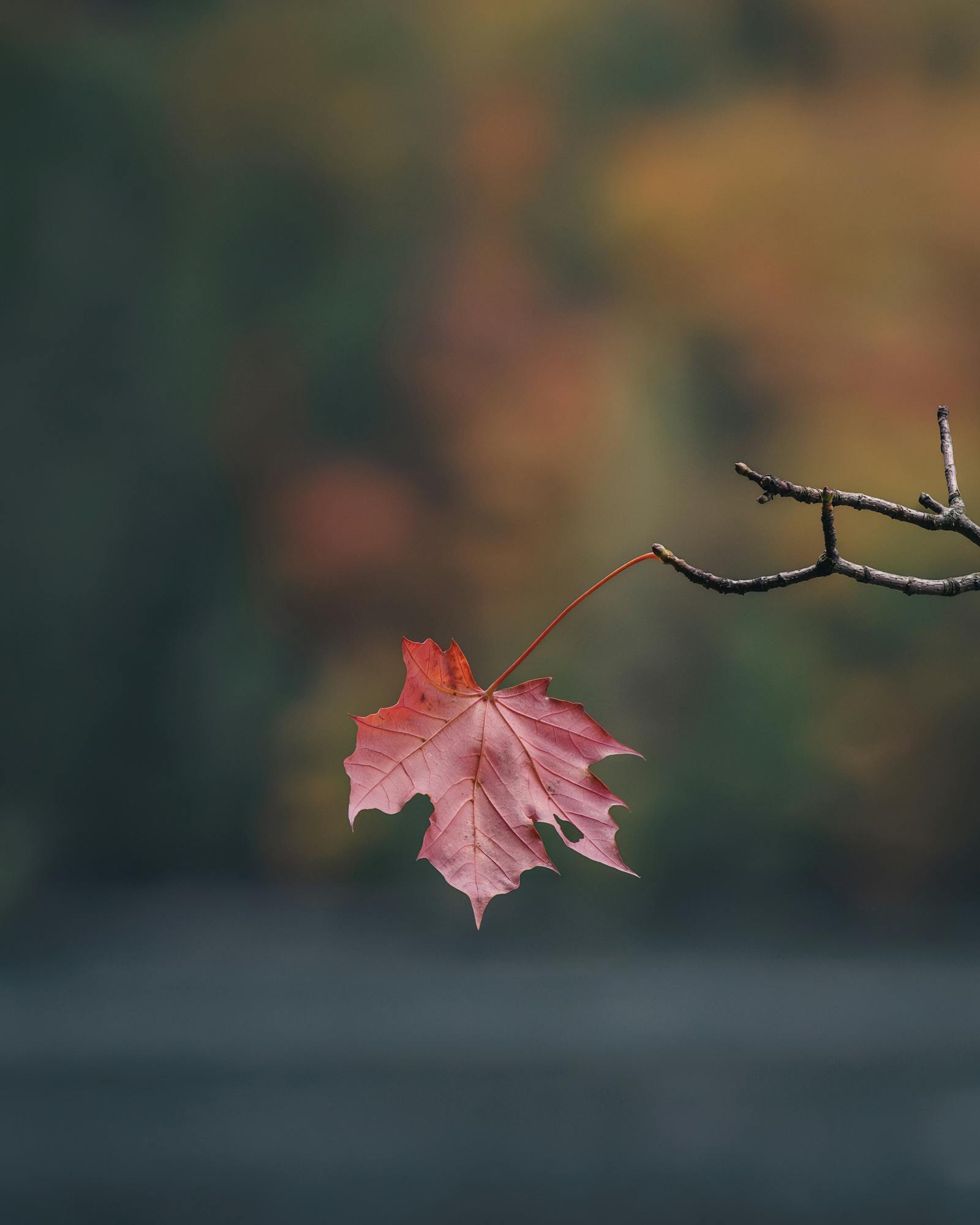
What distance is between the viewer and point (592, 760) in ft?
1.98

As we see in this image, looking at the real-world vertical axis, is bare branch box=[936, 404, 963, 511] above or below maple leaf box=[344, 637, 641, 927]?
above

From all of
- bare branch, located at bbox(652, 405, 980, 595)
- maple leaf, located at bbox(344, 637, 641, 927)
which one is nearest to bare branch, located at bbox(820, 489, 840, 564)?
bare branch, located at bbox(652, 405, 980, 595)

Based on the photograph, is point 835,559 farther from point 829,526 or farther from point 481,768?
point 481,768

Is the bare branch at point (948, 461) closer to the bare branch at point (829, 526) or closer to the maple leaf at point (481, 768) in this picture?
the bare branch at point (829, 526)

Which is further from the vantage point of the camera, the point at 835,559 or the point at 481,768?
the point at 481,768

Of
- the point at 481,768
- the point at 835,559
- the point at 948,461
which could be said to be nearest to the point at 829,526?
the point at 835,559

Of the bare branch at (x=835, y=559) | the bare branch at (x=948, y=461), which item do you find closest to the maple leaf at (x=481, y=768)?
the bare branch at (x=835, y=559)

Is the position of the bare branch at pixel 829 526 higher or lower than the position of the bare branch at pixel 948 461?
lower

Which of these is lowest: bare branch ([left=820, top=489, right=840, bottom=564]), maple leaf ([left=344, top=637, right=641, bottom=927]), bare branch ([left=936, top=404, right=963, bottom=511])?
maple leaf ([left=344, top=637, right=641, bottom=927])

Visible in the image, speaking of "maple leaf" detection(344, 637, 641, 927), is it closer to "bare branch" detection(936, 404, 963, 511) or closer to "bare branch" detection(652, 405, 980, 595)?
"bare branch" detection(652, 405, 980, 595)

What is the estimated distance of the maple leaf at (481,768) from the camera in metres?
0.56

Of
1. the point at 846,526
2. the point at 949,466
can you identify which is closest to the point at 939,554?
the point at 846,526

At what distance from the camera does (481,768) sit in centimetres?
60

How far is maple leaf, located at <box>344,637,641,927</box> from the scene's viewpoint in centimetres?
56
